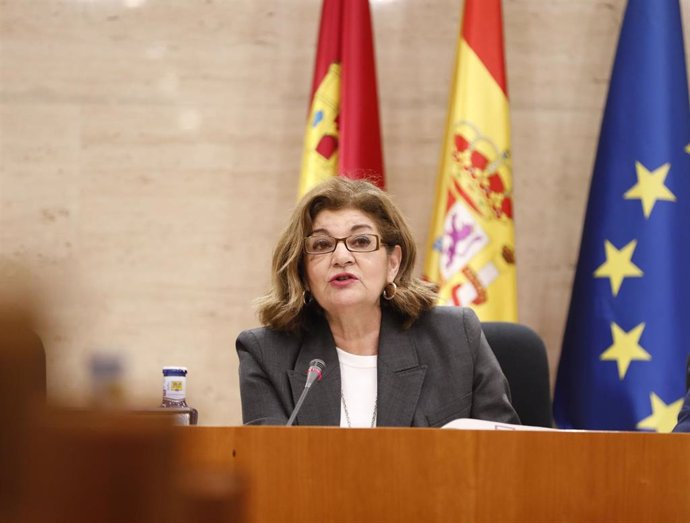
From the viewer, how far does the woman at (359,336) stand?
2484mm

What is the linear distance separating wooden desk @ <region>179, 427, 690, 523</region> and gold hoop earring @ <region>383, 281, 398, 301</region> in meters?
1.38

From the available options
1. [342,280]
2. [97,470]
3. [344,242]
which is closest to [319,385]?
[342,280]

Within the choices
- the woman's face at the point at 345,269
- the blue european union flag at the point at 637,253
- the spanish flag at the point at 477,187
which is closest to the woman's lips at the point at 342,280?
the woman's face at the point at 345,269

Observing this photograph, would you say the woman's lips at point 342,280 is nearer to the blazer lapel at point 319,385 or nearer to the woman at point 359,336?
the woman at point 359,336

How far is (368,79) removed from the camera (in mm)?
3826

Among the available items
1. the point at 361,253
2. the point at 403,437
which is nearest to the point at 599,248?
the point at 361,253

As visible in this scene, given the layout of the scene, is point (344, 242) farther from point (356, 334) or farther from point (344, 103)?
point (344, 103)

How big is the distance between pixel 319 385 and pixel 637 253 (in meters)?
1.68

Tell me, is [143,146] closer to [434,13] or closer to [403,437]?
[434,13]

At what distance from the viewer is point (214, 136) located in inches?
164

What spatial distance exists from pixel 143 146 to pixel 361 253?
1872 mm

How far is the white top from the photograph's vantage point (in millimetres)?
2480

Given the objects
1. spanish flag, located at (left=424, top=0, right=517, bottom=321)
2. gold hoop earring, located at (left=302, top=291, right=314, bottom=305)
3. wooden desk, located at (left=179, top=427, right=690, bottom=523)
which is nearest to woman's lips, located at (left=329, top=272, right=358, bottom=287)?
gold hoop earring, located at (left=302, top=291, right=314, bottom=305)

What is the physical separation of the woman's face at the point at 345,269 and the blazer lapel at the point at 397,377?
0.13m
